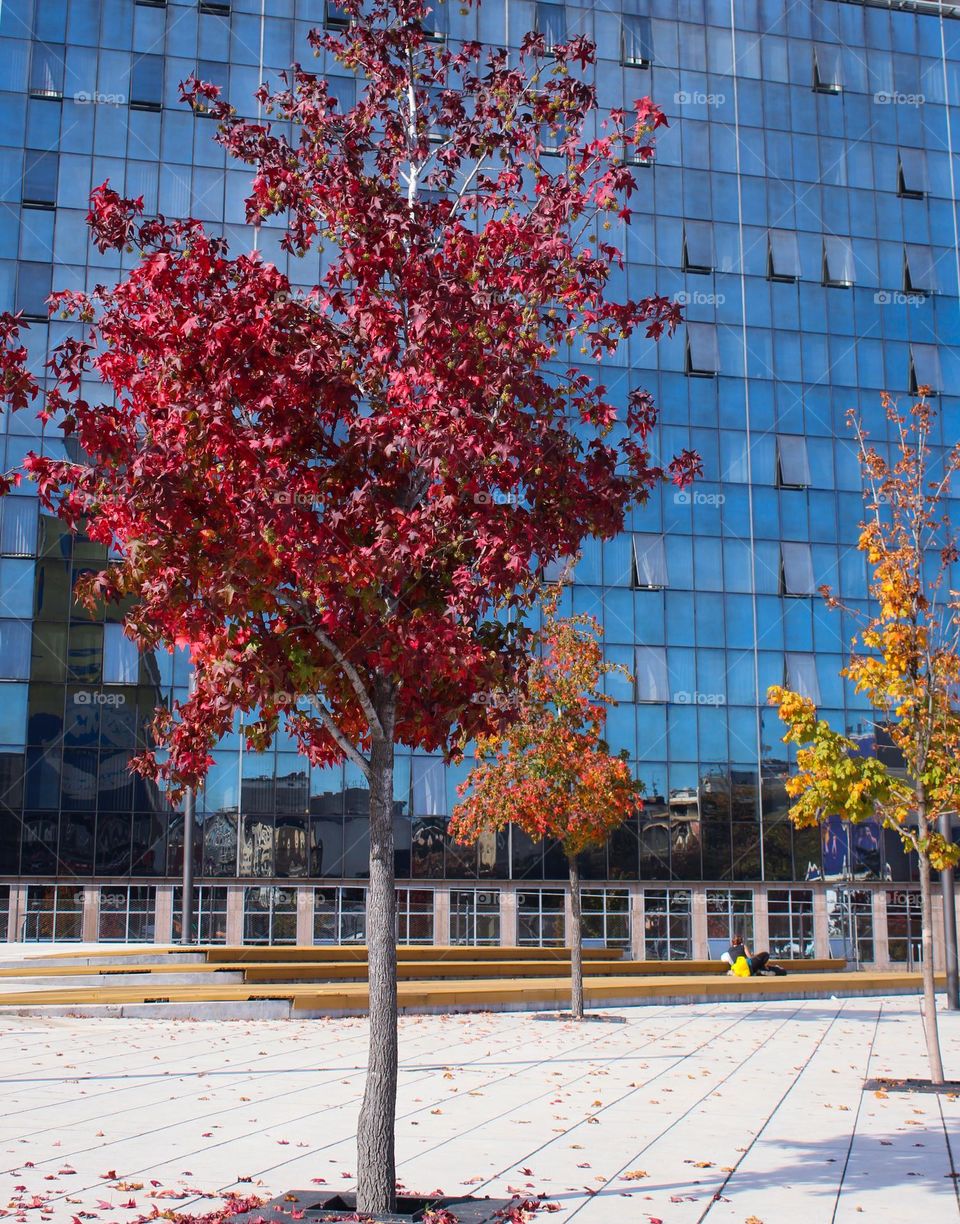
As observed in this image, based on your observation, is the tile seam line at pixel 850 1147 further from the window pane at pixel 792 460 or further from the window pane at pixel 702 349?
the window pane at pixel 702 349

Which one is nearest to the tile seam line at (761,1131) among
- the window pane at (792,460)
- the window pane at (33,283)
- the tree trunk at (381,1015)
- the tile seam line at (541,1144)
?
the tile seam line at (541,1144)

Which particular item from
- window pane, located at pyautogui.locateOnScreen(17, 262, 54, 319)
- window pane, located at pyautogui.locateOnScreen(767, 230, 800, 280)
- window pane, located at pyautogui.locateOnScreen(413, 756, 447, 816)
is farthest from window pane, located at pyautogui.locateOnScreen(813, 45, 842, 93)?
window pane, located at pyautogui.locateOnScreen(413, 756, 447, 816)

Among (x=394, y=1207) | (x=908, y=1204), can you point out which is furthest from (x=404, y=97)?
(x=908, y=1204)

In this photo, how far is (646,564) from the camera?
49.2 m

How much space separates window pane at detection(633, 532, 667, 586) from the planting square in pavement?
2991 centimetres

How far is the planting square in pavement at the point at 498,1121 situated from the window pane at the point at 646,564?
98.1 ft

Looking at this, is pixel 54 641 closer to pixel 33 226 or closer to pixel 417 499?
pixel 33 226

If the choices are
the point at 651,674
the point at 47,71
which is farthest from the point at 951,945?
the point at 47,71

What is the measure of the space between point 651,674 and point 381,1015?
131ft

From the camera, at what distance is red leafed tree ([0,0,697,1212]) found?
27.7 feet

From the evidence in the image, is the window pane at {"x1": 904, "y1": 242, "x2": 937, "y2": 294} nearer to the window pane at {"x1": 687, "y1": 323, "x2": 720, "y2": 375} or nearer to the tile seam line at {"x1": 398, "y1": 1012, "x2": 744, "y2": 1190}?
the window pane at {"x1": 687, "y1": 323, "x2": 720, "y2": 375}

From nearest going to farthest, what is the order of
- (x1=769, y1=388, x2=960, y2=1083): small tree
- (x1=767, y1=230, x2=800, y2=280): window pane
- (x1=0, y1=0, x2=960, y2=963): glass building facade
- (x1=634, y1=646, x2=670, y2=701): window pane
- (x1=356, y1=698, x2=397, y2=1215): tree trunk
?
(x1=356, y1=698, x2=397, y2=1215): tree trunk < (x1=769, y1=388, x2=960, y2=1083): small tree < (x1=0, y1=0, x2=960, y2=963): glass building facade < (x1=634, y1=646, x2=670, y2=701): window pane < (x1=767, y1=230, x2=800, y2=280): window pane

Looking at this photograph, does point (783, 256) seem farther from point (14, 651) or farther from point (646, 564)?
point (14, 651)

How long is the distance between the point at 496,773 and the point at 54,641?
24108 millimetres
